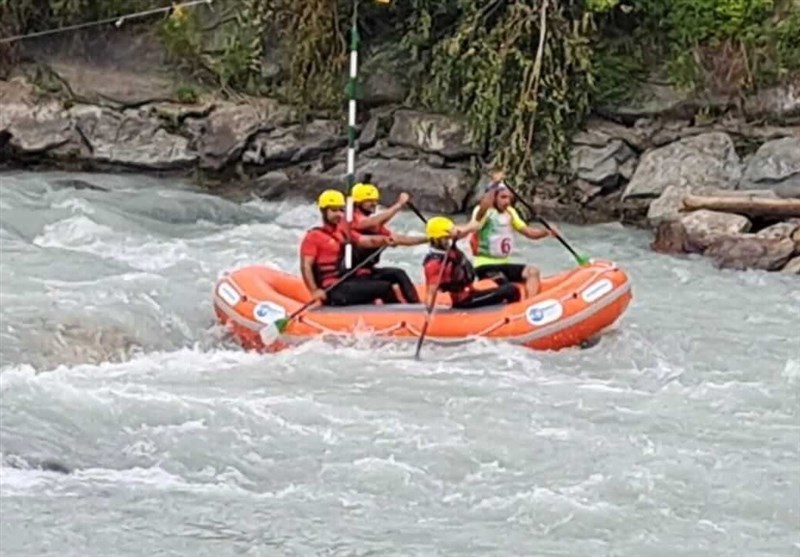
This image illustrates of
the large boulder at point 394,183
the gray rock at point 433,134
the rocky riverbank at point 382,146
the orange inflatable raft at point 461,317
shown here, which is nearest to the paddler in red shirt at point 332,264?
the orange inflatable raft at point 461,317

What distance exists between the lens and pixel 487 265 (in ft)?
30.9

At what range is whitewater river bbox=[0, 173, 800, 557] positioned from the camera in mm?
6043

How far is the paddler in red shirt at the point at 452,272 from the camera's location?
29.3 feet

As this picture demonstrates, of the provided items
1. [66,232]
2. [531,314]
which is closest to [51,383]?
[531,314]

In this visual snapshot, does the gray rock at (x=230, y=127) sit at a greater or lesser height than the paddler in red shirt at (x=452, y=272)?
lesser

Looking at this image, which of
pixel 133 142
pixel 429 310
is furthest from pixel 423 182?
pixel 429 310

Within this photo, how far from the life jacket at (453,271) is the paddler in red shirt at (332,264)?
0.34m

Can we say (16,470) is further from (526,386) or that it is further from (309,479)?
(526,386)

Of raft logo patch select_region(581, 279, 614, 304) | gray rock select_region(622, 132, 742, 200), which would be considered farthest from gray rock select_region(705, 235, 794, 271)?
raft logo patch select_region(581, 279, 614, 304)

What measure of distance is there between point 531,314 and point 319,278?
1.19 metres

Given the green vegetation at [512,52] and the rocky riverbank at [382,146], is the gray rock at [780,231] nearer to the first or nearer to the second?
the rocky riverbank at [382,146]

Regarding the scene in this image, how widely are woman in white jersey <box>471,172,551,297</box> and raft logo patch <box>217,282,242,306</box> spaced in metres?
1.39

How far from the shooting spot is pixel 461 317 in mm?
8812

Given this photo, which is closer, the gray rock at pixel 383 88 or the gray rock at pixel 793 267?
the gray rock at pixel 793 267
